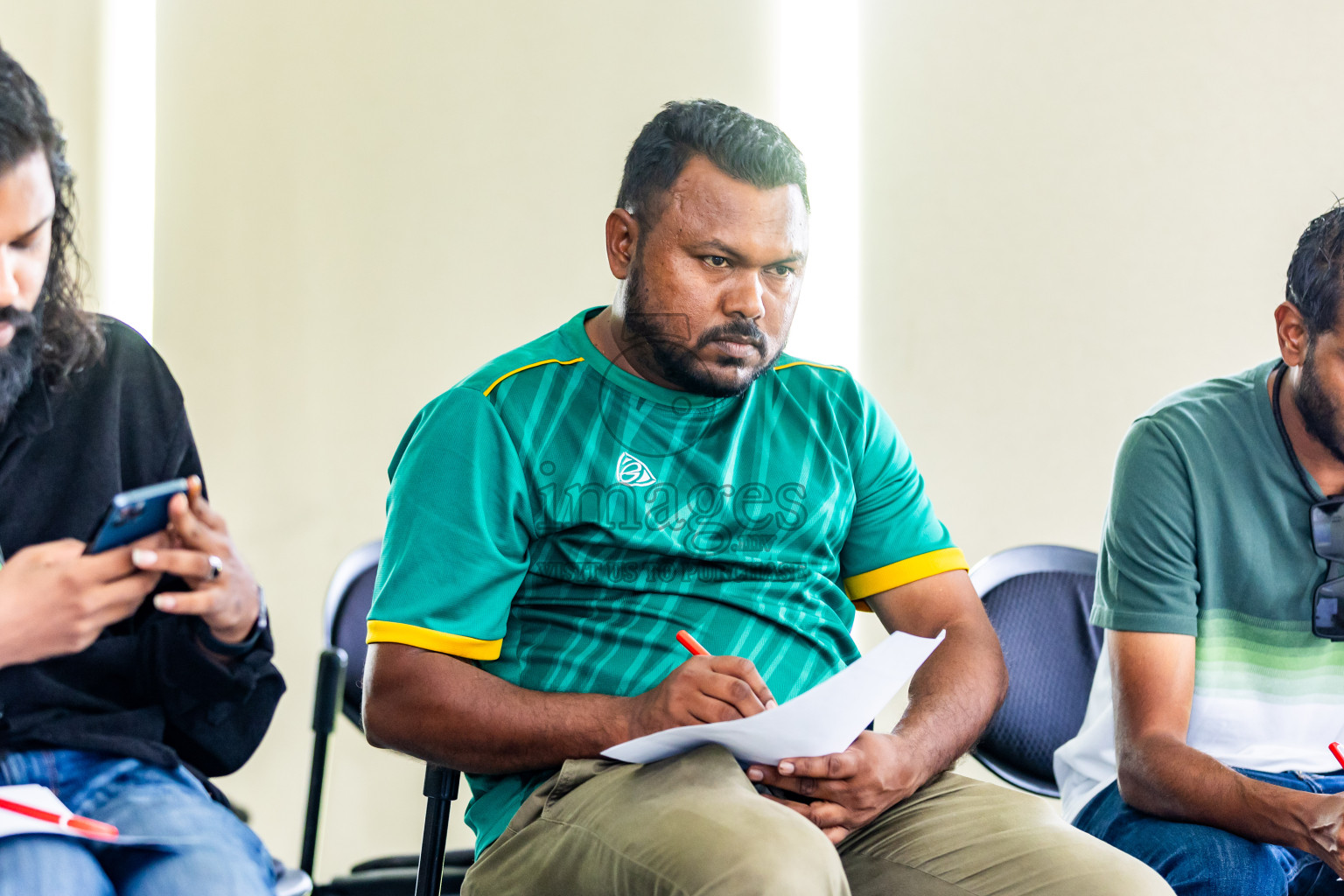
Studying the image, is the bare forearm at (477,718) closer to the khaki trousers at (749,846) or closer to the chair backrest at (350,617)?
the khaki trousers at (749,846)

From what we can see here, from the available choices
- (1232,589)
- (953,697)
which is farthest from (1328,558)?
(953,697)

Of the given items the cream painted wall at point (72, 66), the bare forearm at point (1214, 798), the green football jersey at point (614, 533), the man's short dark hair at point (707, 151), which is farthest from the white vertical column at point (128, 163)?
the bare forearm at point (1214, 798)

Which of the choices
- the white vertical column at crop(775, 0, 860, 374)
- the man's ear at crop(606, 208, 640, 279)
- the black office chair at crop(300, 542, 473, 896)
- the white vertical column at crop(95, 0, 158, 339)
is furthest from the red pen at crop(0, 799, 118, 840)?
the white vertical column at crop(775, 0, 860, 374)

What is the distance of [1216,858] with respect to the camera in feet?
4.41

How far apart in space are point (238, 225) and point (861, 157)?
1.45 m

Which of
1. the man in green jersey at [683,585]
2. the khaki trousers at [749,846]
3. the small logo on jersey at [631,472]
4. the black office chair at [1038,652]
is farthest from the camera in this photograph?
the black office chair at [1038,652]

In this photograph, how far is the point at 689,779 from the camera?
3.80 ft

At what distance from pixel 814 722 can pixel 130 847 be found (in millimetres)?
641

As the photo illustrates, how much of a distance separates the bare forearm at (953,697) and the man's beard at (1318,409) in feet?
1.80

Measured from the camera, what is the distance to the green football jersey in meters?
1.34

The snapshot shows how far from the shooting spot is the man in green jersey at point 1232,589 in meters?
1.51

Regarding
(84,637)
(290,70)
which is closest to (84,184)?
(290,70)

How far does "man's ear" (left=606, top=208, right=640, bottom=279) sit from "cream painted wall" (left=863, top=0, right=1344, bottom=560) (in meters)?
1.23

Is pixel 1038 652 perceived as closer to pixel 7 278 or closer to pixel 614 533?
pixel 614 533
